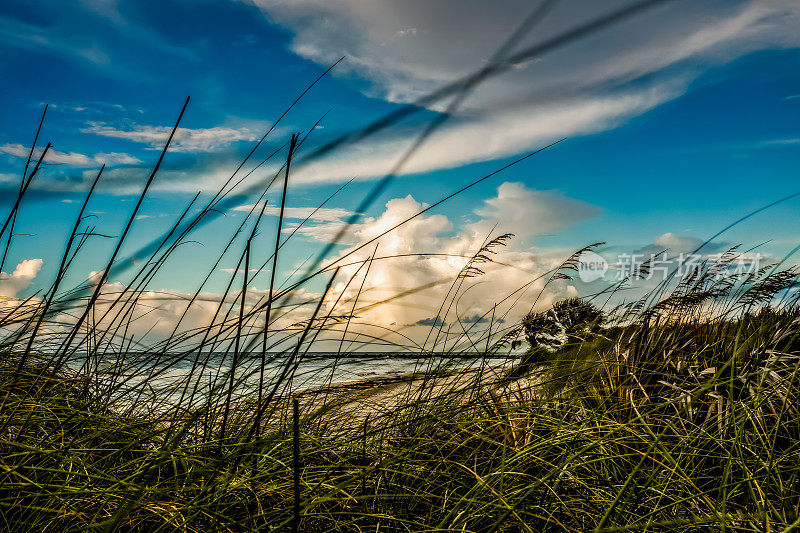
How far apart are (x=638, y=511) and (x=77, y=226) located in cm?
216

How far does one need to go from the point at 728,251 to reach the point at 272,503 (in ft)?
12.8

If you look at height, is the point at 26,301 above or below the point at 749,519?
above

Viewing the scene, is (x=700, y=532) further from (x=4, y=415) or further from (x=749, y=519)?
(x=4, y=415)

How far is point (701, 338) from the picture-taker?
361 cm

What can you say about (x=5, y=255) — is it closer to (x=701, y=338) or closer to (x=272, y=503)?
(x=272, y=503)

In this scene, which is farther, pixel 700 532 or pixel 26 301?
pixel 26 301

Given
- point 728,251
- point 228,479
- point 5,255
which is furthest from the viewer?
point 728,251

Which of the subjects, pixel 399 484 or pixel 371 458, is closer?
pixel 399 484

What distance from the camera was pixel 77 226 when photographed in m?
2.03

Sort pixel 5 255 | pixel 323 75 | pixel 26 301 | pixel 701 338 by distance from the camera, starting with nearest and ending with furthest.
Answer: pixel 323 75 → pixel 5 255 → pixel 26 301 → pixel 701 338

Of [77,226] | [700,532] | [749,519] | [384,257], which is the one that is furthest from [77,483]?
[749,519]

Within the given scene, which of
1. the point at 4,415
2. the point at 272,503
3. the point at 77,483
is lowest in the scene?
the point at 272,503

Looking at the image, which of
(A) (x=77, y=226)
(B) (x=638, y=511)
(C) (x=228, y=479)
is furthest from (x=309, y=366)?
(B) (x=638, y=511)

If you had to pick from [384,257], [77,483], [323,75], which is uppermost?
[323,75]
